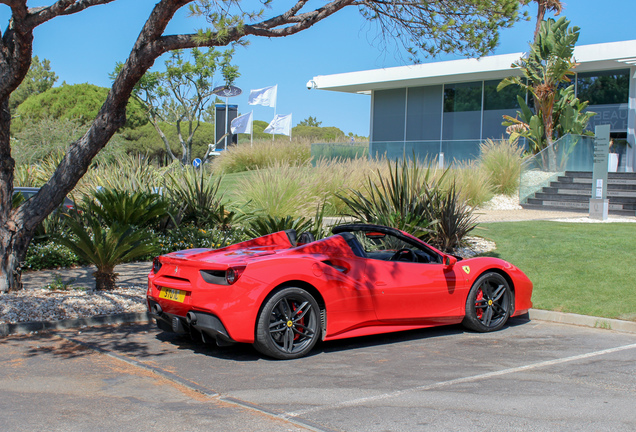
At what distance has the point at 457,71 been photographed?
32.2 m

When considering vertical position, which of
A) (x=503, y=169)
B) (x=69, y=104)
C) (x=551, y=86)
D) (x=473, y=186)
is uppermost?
(x=69, y=104)

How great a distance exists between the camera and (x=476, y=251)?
1214 centimetres

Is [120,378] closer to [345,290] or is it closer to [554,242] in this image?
[345,290]

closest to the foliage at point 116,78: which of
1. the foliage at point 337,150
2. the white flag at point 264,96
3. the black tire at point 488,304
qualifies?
the black tire at point 488,304

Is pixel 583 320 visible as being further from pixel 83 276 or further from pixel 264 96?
pixel 264 96

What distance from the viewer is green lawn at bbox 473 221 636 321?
850cm

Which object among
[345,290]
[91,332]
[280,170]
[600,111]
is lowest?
[91,332]

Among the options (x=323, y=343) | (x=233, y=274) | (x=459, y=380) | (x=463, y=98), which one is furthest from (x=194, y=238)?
(x=463, y=98)

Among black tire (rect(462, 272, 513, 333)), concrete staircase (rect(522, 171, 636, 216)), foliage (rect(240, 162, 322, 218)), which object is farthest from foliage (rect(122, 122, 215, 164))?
black tire (rect(462, 272, 513, 333))

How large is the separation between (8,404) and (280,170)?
1195cm

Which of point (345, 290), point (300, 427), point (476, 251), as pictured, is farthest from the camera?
point (476, 251)

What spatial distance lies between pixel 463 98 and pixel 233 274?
3070cm

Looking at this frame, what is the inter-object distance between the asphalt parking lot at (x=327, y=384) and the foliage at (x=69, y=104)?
49.5m

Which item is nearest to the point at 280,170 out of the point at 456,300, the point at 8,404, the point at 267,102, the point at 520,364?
the point at 456,300
